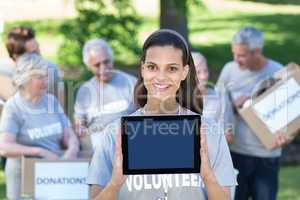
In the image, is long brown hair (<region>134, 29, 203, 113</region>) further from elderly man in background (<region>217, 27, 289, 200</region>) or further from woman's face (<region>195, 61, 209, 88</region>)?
elderly man in background (<region>217, 27, 289, 200</region>)

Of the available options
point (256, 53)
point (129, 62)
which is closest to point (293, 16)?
point (129, 62)

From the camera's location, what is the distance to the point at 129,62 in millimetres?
17406

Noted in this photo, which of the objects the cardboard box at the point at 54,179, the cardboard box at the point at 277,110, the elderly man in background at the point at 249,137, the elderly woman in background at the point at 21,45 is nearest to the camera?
the cardboard box at the point at 54,179

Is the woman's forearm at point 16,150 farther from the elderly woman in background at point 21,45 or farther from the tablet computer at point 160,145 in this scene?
the tablet computer at point 160,145

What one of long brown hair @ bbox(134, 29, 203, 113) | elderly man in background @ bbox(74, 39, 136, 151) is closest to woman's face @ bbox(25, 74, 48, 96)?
elderly man in background @ bbox(74, 39, 136, 151)

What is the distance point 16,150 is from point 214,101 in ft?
5.13

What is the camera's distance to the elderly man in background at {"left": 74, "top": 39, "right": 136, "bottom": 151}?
7.99 meters

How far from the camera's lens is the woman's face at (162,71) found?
13.3 ft

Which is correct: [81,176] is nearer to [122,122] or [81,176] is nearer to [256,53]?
[256,53]

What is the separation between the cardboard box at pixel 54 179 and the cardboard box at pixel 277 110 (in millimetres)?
1488

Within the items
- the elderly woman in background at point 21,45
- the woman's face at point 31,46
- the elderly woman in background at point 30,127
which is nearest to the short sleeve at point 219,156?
the elderly woman in background at point 30,127

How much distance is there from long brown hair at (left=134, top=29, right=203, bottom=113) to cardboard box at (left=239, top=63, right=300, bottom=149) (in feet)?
10.7

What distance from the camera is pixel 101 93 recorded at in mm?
8094

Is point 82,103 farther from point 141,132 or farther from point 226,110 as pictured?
point 141,132
